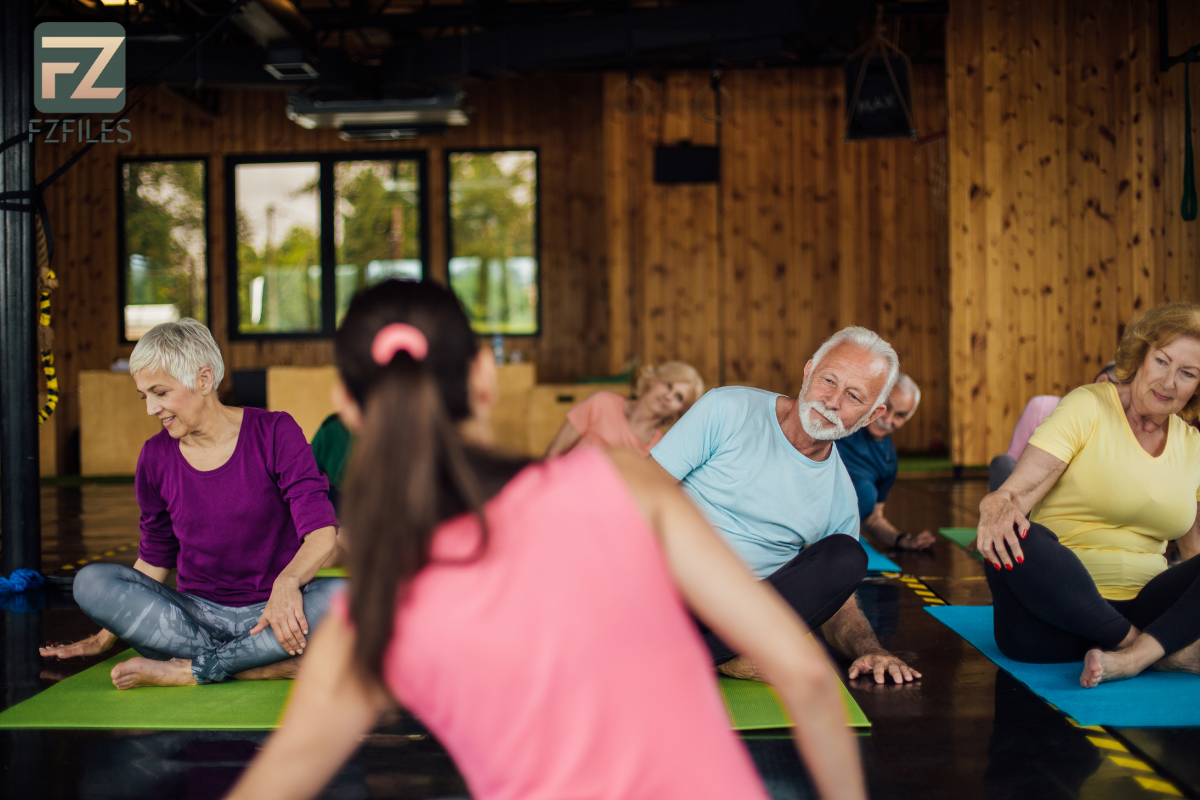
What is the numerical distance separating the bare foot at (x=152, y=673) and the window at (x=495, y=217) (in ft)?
24.4

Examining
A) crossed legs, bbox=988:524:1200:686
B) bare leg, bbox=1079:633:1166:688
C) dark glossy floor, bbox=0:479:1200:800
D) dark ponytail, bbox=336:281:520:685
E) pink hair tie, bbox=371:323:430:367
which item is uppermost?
pink hair tie, bbox=371:323:430:367

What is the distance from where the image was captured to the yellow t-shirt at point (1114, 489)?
2590 mm

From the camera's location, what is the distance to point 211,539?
2.54 meters

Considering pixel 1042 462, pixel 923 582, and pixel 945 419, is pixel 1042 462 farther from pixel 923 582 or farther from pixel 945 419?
pixel 945 419

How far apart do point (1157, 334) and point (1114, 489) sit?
1.39 ft

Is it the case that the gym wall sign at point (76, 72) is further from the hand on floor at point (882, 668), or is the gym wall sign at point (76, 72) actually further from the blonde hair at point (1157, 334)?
the blonde hair at point (1157, 334)

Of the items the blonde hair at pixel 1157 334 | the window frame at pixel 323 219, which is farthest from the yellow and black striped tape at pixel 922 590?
the window frame at pixel 323 219

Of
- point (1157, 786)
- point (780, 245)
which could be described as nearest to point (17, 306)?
point (1157, 786)

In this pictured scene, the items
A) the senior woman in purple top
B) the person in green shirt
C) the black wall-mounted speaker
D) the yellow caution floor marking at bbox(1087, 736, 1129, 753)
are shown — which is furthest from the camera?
the black wall-mounted speaker

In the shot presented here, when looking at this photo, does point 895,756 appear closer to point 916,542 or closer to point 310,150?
point 916,542

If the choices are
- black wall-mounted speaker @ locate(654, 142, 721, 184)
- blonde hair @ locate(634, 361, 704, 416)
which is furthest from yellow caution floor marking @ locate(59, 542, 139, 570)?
black wall-mounted speaker @ locate(654, 142, 721, 184)

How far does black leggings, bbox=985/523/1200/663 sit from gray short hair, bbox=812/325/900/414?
19.5 inches

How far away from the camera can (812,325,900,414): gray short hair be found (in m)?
2.58

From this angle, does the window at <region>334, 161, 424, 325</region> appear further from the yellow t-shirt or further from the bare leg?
the bare leg
